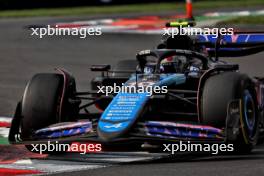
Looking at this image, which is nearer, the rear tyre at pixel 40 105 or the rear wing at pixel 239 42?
the rear tyre at pixel 40 105

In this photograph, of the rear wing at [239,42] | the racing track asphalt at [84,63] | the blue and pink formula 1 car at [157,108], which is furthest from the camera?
the rear wing at [239,42]

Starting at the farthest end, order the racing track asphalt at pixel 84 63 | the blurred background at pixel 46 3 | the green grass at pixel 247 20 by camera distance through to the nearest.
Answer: the blurred background at pixel 46 3
the green grass at pixel 247 20
the racing track asphalt at pixel 84 63

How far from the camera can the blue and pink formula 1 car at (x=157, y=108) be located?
26.7 feet

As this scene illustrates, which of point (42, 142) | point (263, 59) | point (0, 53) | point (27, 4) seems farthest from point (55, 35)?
point (42, 142)

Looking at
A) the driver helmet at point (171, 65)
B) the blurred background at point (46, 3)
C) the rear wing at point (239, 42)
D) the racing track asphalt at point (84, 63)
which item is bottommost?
the racing track asphalt at point (84, 63)

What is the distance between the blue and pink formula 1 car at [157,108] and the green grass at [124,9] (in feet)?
62.3

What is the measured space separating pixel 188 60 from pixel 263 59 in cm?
715

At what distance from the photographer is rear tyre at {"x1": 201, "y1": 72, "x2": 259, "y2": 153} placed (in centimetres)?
834

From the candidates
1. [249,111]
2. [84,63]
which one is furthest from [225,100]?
[84,63]

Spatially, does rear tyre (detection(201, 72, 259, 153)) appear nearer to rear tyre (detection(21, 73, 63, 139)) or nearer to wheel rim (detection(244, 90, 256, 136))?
wheel rim (detection(244, 90, 256, 136))

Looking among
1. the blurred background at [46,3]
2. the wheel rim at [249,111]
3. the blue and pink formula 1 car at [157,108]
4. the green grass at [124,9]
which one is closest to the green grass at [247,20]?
the green grass at [124,9]

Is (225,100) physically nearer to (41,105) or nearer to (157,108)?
(157,108)

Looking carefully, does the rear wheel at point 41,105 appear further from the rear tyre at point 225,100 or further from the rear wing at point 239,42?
the rear wing at point 239,42

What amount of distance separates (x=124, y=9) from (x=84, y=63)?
14781mm
